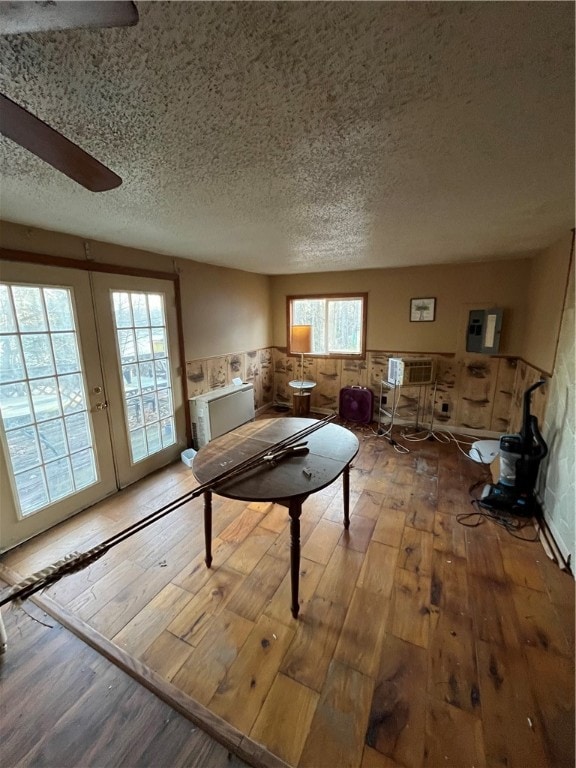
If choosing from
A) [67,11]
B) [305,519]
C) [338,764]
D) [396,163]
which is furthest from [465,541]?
[67,11]

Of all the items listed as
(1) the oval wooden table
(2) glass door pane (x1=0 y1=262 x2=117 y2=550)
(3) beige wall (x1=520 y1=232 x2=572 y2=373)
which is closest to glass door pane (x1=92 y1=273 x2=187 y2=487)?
(2) glass door pane (x1=0 y1=262 x2=117 y2=550)

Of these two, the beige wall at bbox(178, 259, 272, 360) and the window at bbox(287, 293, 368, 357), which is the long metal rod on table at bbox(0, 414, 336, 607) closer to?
the beige wall at bbox(178, 259, 272, 360)

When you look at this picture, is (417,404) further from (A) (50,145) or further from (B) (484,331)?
(A) (50,145)

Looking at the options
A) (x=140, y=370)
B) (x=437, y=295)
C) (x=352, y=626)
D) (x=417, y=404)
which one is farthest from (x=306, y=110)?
(x=417, y=404)

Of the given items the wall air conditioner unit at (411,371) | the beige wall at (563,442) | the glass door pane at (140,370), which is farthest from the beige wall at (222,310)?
the beige wall at (563,442)

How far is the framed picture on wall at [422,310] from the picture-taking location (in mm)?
4086

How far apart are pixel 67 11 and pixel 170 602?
7.44ft

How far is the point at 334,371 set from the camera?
4.85 metres

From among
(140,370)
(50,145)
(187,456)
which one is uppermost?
(50,145)

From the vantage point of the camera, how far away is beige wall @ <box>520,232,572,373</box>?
2.53 metres

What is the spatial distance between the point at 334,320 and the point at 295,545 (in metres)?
3.74

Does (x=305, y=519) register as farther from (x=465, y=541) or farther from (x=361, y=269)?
(x=361, y=269)

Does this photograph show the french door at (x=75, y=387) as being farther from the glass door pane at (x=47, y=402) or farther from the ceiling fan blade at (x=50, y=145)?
the ceiling fan blade at (x=50, y=145)

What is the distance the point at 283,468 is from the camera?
178 centimetres
